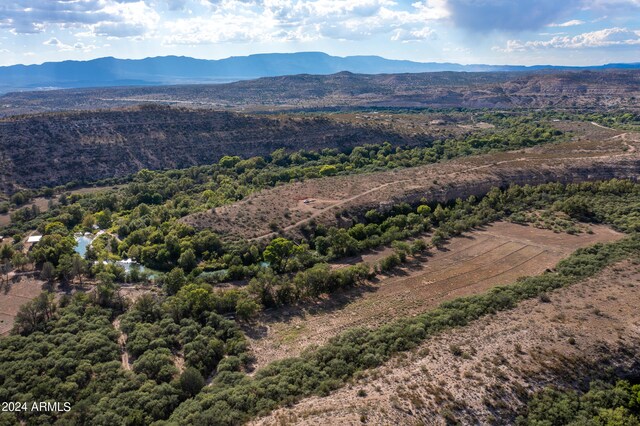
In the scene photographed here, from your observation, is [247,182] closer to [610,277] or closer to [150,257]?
[150,257]

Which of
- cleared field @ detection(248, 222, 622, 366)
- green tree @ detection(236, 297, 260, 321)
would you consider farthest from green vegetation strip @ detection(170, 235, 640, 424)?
green tree @ detection(236, 297, 260, 321)

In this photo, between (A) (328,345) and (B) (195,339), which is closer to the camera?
(A) (328,345)

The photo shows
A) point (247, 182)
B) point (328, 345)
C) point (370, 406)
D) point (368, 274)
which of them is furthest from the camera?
point (247, 182)

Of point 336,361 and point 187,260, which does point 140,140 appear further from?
point 336,361

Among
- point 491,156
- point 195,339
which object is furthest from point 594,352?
point 491,156

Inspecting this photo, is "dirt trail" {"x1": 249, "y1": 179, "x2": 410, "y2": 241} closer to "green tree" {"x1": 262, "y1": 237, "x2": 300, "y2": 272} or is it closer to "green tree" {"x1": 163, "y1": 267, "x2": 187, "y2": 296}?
"green tree" {"x1": 262, "y1": 237, "x2": 300, "y2": 272}

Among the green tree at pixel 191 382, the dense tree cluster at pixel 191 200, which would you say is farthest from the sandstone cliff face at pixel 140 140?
the green tree at pixel 191 382
